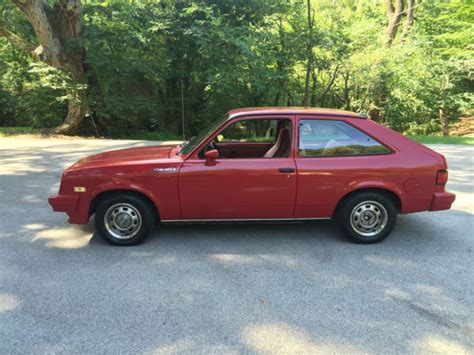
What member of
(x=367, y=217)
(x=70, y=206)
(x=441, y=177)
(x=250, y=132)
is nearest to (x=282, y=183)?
(x=367, y=217)

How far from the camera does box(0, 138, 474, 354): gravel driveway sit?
2.79 m

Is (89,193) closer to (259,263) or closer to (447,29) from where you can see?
(259,263)

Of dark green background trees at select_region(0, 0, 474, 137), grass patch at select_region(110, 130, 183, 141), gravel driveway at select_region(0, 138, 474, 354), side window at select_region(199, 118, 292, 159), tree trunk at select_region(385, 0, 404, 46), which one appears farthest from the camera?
tree trunk at select_region(385, 0, 404, 46)

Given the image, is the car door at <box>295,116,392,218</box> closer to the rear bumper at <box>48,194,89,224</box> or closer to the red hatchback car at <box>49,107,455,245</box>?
the red hatchback car at <box>49,107,455,245</box>

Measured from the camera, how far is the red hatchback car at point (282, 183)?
14.1 ft

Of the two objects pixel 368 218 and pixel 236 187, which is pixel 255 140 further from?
pixel 368 218

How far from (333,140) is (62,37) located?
43.6 feet

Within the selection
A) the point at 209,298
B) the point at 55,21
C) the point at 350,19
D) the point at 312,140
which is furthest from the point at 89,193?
the point at 350,19

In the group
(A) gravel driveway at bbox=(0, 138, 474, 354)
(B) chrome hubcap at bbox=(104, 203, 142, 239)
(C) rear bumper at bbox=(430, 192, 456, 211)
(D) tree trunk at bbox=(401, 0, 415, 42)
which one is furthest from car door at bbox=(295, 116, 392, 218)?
(D) tree trunk at bbox=(401, 0, 415, 42)

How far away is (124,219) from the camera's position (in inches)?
173

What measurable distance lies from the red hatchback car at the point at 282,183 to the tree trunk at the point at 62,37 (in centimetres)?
1139

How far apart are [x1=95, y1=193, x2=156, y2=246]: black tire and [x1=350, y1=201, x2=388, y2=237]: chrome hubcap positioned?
2.39 metres

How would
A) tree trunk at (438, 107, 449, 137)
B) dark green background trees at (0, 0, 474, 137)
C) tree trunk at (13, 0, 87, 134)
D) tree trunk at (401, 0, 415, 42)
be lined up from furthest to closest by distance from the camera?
1. tree trunk at (401, 0, 415, 42)
2. tree trunk at (438, 107, 449, 137)
3. dark green background trees at (0, 0, 474, 137)
4. tree trunk at (13, 0, 87, 134)

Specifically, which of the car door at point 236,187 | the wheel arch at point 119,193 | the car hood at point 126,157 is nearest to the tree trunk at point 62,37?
the car hood at point 126,157
